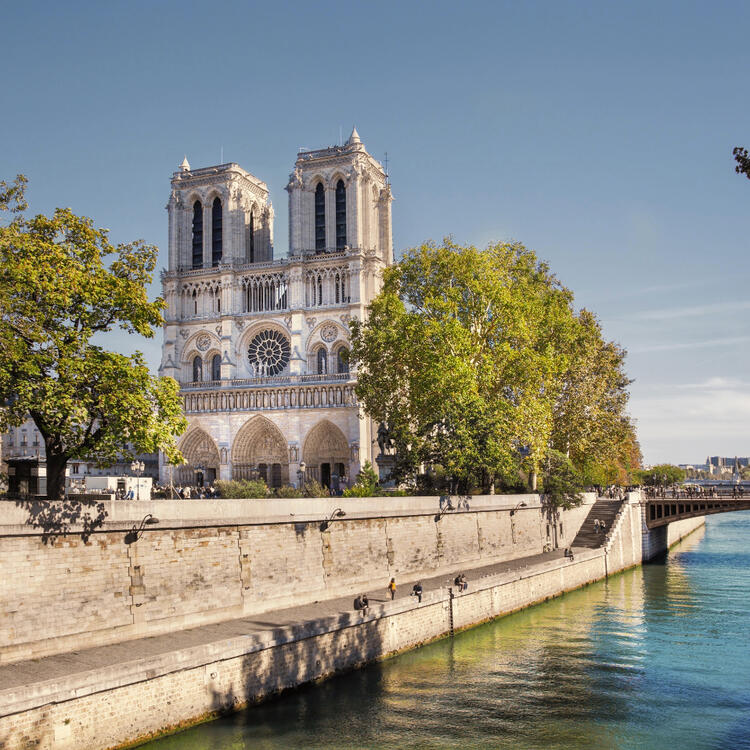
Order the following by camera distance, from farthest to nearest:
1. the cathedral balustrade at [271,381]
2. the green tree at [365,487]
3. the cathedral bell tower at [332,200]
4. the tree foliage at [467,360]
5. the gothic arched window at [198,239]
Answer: the gothic arched window at [198,239], the cathedral bell tower at [332,200], the cathedral balustrade at [271,381], the green tree at [365,487], the tree foliage at [467,360]

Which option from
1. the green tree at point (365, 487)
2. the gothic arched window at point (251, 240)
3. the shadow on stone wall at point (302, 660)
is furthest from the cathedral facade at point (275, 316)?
the shadow on stone wall at point (302, 660)

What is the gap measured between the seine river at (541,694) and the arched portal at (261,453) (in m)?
35.2

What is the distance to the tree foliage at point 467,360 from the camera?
35.2m

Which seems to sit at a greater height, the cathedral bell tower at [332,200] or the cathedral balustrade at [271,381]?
the cathedral bell tower at [332,200]

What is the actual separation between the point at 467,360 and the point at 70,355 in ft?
70.4

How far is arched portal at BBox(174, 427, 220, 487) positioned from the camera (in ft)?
210

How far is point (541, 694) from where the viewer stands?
19.2 meters

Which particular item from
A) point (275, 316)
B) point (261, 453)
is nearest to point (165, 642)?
point (261, 453)

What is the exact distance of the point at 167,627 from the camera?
1875cm

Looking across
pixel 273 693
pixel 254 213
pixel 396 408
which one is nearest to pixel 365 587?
pixel 273 693

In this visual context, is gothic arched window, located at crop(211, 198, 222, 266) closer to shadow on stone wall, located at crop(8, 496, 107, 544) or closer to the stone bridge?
the stone bridge

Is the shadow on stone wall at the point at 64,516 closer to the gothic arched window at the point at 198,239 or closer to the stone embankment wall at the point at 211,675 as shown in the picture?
the stone embankment wall at the point at 211,675

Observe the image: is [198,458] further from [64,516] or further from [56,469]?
[64,516]

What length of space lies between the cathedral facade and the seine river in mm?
33353
